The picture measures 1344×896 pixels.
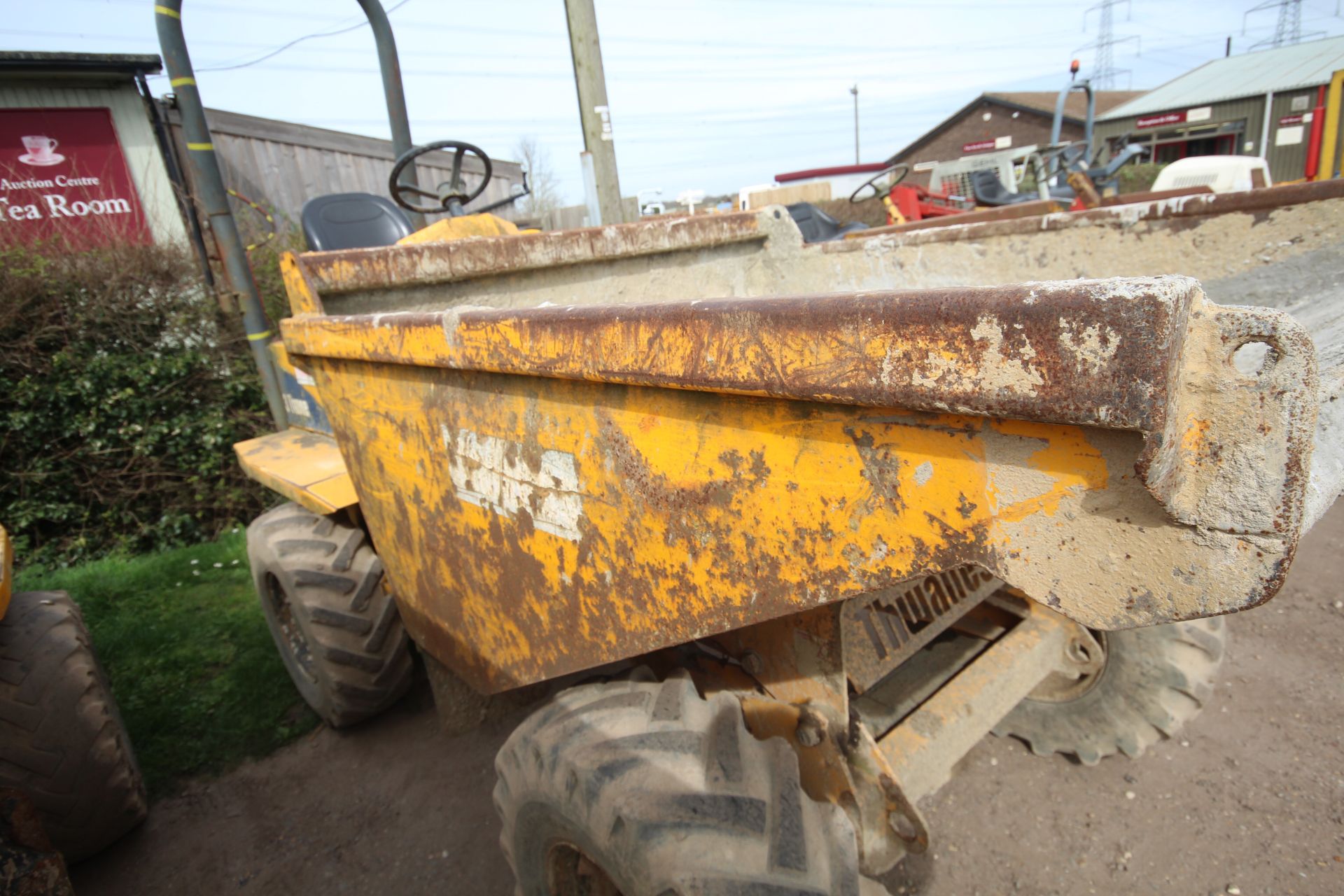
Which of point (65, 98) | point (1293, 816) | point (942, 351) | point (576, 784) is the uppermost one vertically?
point (65, 98)

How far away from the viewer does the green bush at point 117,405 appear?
184 inches

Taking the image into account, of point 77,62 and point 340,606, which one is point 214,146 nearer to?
point 340,606

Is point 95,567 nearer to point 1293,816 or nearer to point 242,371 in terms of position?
point 242,371

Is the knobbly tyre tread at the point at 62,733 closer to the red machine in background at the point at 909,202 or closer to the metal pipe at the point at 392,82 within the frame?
the metal pipe at the point at 392,82

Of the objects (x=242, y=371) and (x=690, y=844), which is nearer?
(x=690, y=844)

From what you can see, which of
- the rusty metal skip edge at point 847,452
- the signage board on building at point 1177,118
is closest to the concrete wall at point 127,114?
the rusty metal skip edge at point 847,452

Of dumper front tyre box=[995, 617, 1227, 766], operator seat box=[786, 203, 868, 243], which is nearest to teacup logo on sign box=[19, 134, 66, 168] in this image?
operator seat box=[786, 203, 868, 243]

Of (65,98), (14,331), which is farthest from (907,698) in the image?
(65,98)

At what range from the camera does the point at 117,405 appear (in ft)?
16.2

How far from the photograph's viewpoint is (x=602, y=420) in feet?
4.14

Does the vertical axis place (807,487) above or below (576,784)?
above

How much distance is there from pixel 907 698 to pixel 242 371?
535 cm

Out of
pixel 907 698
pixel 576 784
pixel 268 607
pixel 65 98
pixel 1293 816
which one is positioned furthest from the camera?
pixel 65 98

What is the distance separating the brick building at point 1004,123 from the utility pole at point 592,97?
87.9 ft
